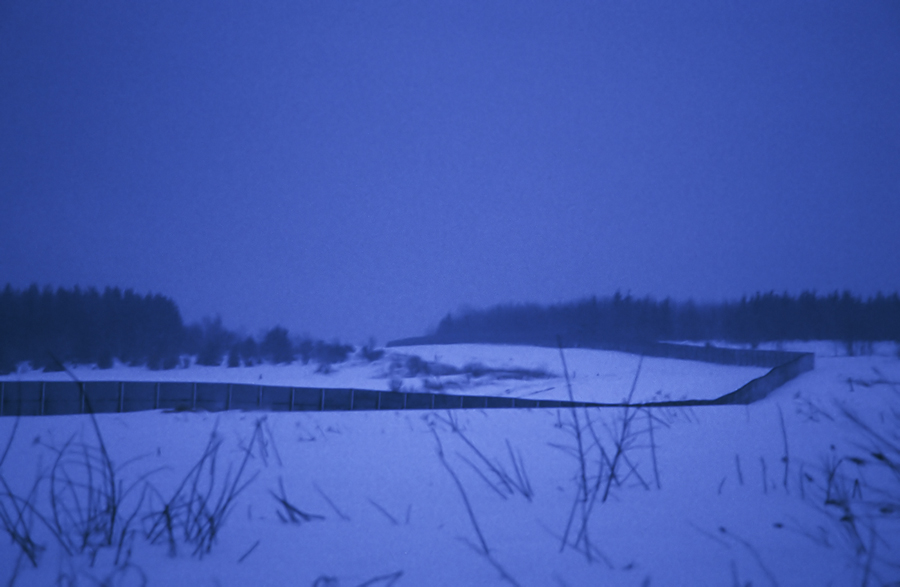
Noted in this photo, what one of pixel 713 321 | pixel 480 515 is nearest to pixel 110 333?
pixel 480 515

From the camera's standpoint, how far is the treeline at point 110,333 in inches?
954

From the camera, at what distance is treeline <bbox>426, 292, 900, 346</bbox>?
219 feet

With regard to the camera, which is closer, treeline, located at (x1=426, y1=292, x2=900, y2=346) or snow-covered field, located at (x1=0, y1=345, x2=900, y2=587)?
snow-covered field, located at (x1=0, y1=345, x2=900, y2=587)

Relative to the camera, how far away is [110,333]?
32.2 meters

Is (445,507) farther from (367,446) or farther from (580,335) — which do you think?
(580,335)

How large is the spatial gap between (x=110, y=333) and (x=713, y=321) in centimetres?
9003

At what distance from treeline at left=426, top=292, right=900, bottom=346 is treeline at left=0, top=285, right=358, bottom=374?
3896 cm

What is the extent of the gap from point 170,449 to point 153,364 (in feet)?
114

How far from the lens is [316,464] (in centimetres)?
433

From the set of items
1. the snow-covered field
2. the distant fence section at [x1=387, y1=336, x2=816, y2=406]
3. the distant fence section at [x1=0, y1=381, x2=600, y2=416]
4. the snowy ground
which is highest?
the snow-covered field

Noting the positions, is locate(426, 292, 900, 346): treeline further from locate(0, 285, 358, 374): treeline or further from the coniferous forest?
locate(0, 285, 358, 374): treeline

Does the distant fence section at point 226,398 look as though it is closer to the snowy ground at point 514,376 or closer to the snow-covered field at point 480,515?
the snowy ground at point 514,376

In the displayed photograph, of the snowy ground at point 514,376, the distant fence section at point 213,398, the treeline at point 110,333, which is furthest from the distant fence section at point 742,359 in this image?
the treeline at point 110,333

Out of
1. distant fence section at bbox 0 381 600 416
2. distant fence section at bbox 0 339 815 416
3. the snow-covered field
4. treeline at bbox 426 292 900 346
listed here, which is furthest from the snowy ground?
the snow-covered field
